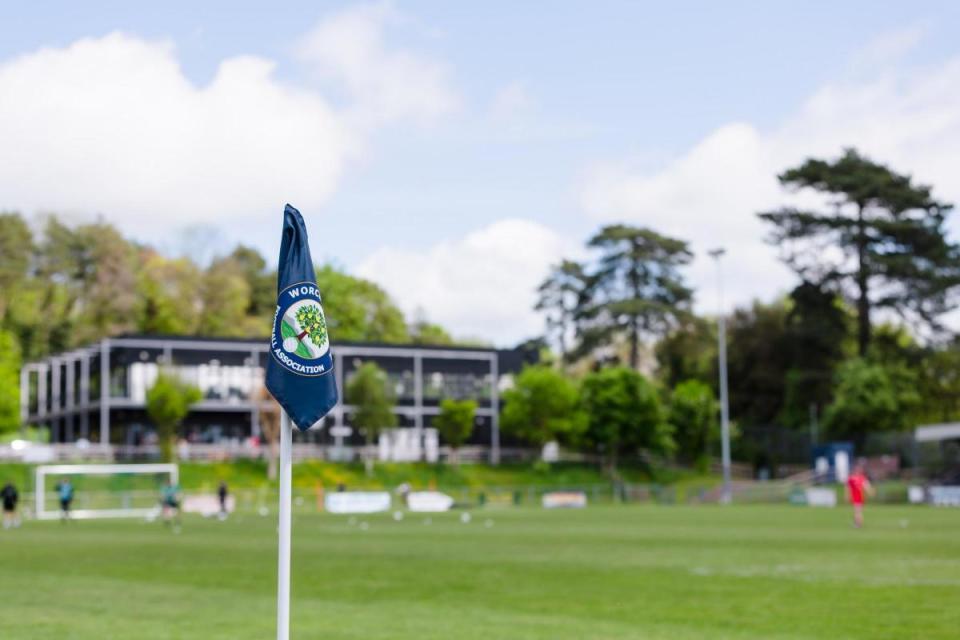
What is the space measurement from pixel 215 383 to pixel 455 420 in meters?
18.3

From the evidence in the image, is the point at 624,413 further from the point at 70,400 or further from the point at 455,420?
the point at 70,400

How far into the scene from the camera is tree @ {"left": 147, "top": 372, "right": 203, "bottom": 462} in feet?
273

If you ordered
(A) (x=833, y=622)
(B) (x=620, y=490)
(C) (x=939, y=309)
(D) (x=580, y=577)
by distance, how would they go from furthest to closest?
(C) (x=939, y=309)
(B) (x=620, y=490)
(D) (x=580, y=577)
(A) (x=833, y=622)

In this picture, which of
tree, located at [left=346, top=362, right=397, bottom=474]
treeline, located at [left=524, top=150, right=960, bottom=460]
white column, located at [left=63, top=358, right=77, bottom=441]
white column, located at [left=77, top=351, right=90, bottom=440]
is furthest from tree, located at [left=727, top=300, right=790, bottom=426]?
white column, located at [left=63, top=358, right=77, bottom=441]

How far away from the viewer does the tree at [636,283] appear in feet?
343

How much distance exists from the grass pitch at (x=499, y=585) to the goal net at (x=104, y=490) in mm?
21799

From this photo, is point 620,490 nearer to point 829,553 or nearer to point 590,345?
point 590,345

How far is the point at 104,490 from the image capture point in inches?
2761

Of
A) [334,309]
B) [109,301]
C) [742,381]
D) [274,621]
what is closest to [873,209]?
[742,381]

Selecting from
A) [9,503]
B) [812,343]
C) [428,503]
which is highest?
[812,343]

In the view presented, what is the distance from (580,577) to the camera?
21.8 meters

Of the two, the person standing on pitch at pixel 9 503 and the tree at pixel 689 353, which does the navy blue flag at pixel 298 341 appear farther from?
the tree at pixel 689 353

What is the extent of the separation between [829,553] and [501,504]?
4740cm

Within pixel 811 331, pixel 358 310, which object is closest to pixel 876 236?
pixel 811 331
